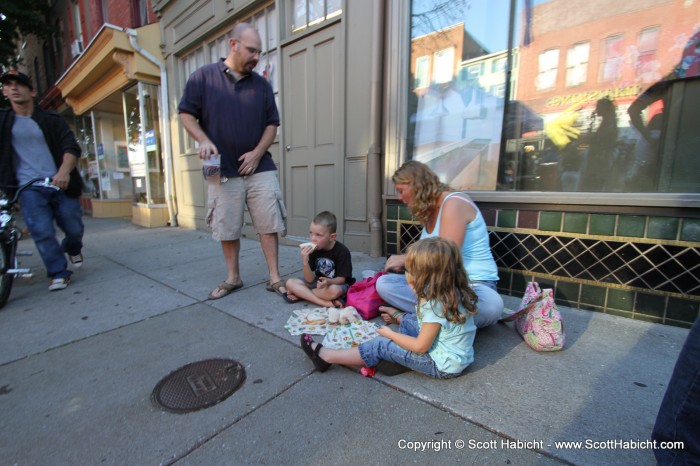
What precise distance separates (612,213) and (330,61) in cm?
346

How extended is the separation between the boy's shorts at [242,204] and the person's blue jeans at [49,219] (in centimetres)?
169

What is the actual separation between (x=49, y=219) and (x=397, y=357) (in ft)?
12.0

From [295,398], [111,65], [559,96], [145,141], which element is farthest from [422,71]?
[111,65]

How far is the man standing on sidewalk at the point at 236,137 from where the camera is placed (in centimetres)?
274

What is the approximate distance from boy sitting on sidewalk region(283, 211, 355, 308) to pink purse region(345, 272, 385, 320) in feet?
0.52

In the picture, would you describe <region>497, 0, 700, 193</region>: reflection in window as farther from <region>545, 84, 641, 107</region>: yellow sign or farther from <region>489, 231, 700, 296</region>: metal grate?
<region>489, 231, 700, 296</region>: metal grate

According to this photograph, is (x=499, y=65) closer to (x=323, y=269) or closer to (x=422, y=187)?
(x=422, y=187)

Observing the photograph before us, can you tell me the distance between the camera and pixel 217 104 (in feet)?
9.09

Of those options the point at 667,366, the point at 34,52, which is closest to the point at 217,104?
the point at 667,366

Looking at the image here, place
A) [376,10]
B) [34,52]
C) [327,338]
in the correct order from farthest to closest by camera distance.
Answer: [34,52] < [376,10] < [327,338]

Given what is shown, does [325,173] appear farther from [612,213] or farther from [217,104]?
[612,213]

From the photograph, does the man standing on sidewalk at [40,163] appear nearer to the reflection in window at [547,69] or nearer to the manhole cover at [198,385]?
the manhole cover at [198,385]

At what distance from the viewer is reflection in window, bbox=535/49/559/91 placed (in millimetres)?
2756

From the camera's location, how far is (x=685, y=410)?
0.86 meters
